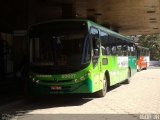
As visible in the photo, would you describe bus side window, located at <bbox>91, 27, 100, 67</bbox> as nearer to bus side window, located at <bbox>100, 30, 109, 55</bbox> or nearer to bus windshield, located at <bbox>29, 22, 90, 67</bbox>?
bus windshield, located at <bbox>29, 22, 90, 67</bbox>

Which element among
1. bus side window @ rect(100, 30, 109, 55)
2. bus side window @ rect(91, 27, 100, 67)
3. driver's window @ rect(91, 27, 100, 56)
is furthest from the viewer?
bus side window @ rect(100, 30, 109, 55)

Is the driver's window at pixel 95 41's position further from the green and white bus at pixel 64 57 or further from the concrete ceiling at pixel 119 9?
the concrete ceiling at pixel 119 9

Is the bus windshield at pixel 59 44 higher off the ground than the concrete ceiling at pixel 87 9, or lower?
lower

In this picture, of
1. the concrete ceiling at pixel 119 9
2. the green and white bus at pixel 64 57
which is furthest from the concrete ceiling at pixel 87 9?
the green and white bus at pixel 64 57

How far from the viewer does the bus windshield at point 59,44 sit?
14.2 meters

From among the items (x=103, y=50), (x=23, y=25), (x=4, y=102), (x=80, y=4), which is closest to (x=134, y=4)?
(x=80, y=4)

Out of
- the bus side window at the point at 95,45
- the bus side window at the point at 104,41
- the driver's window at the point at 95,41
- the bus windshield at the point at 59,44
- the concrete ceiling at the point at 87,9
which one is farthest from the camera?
the concrete ceiling at the point at 87,9

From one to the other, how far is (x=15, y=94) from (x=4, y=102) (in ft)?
8.97

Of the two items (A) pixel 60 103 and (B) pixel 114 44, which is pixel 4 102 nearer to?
(A) pixel 60 103

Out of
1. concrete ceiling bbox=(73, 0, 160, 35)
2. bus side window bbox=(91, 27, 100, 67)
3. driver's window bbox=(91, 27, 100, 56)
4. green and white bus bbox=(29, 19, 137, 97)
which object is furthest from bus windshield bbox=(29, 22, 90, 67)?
concrete ceiling bbox=(73, 0, 160, 35)

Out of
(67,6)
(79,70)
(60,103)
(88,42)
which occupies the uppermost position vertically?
(67,6)

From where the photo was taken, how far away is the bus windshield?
1423 cm

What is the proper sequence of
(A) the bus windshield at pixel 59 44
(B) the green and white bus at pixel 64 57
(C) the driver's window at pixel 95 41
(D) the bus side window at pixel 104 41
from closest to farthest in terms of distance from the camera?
1. (B) the green and white bus at pixel 64 57
2. (A) the bus windshield at pixel 59 44
3. (C) the driver's window at pixel 95 41
4. (D) the bus side window at pixel 104 41

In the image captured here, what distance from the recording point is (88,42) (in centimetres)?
1442
